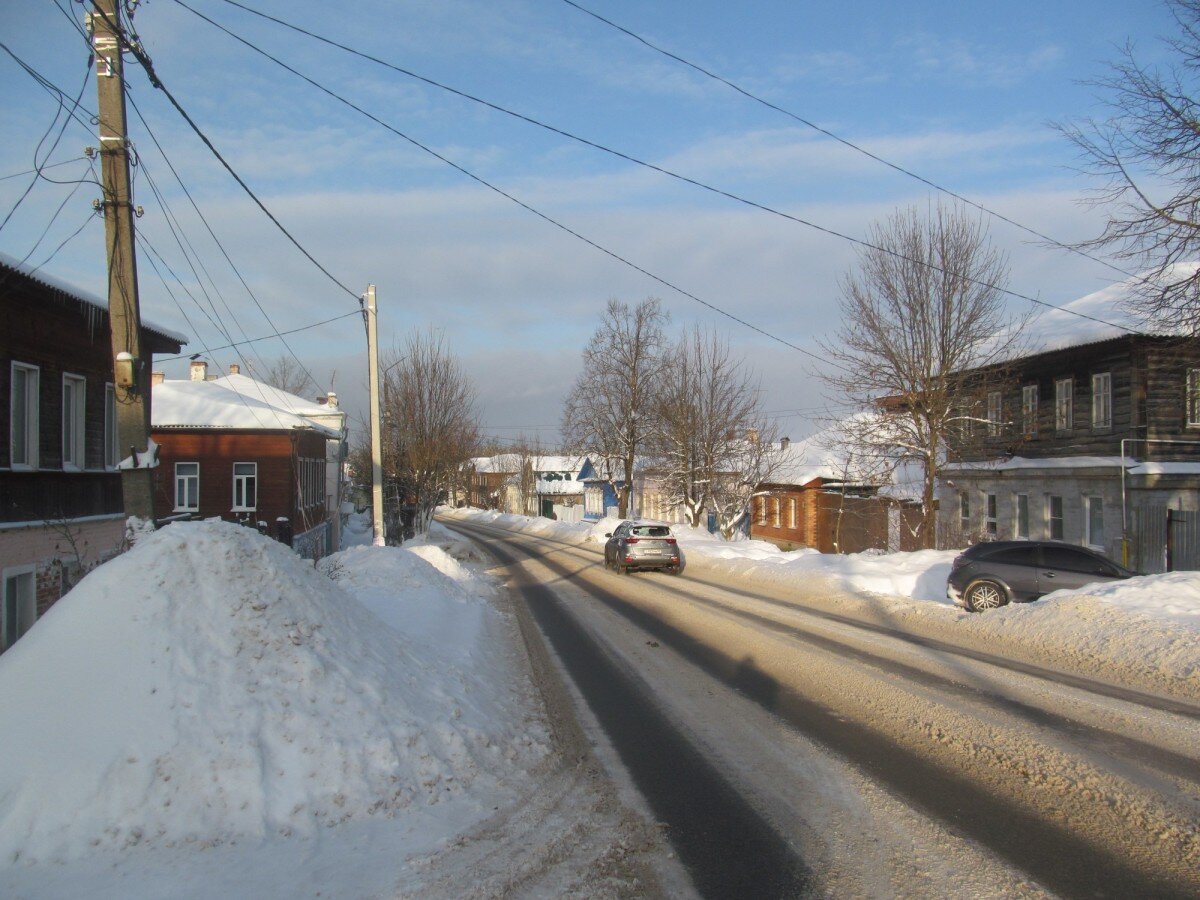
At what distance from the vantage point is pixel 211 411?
3131cm

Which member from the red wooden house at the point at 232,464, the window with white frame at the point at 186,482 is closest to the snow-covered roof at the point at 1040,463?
the red wooden house at the point at 232,464

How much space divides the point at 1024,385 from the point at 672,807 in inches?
A: 1094

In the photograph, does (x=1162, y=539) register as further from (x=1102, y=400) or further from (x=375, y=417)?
(x=375, y=417)

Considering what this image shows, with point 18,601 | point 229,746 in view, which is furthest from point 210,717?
point 18,601

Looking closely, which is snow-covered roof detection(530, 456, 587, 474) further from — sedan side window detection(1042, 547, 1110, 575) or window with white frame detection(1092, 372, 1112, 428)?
sedan side window detection(1042, 547, 1110, 575)

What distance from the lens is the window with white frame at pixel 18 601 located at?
41.0 feet

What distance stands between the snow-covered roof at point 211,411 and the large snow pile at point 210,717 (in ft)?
85.1

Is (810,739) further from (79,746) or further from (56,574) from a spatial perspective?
(56,574)

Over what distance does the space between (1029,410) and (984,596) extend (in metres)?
14.8

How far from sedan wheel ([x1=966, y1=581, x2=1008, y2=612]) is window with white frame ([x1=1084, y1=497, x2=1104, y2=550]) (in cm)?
1269

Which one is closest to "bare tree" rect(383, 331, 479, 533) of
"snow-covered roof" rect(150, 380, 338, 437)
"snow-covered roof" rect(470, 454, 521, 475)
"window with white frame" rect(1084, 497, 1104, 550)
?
"snow-covered roof" rect(150, 380, 338, 437)

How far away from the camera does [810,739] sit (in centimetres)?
724

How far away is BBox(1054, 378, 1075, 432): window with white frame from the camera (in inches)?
1064

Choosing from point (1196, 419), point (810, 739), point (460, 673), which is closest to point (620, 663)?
point (460, 673)
